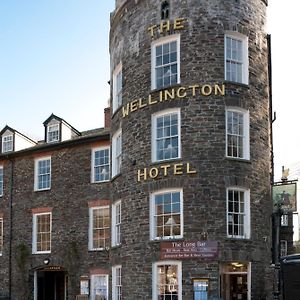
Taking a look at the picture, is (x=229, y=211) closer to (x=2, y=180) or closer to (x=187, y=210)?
(x=187, y=210)

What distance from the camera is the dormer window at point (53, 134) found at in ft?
114

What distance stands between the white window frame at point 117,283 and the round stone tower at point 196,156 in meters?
0.52

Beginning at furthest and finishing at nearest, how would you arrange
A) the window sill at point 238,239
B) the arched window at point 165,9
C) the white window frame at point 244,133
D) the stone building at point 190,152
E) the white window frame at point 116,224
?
the white window frame at point 116,224 < the arched window at point 165,9 < the white window frame at point 244,133 < the stone building at point 190,152 < the window sill at point 238,239

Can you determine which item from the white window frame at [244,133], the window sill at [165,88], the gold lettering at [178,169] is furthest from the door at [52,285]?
the white window frame at [244,133]

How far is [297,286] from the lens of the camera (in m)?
13.9

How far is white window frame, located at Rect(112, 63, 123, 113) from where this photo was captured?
26.9 metres

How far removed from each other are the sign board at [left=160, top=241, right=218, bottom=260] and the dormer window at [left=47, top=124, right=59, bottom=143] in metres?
13.9

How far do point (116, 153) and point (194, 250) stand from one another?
6.79m

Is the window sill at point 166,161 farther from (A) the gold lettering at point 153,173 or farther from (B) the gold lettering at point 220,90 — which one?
(B) the gold lettering at point 220,90

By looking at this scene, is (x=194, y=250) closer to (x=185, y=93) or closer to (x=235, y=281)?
(x=235, y=281)

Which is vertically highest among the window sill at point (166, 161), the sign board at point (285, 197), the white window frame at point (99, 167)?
the white window frame at point (99, 167)

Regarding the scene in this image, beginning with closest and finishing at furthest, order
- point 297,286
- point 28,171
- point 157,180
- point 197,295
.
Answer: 1. point 297,286
2. point 197,295
3. point 157,180
4. point 28,171

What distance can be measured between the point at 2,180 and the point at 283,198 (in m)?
17.3

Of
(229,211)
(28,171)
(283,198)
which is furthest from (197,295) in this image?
(28,171)
